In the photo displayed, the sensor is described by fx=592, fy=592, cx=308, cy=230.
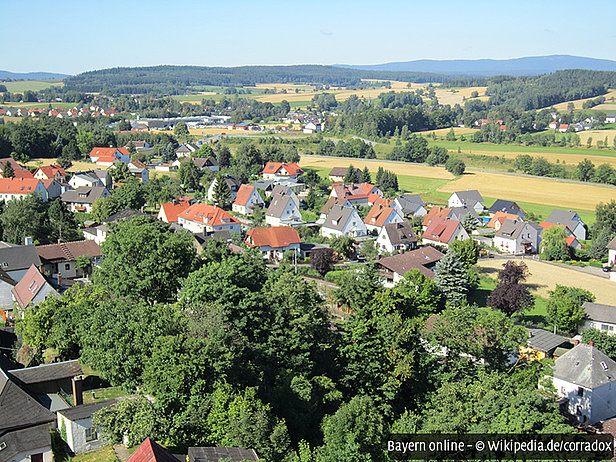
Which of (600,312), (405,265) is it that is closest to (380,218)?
(405,265)

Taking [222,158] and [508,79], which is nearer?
[222,158]

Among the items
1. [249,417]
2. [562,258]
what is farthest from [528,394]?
[562,258]

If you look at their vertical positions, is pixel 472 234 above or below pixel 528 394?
below

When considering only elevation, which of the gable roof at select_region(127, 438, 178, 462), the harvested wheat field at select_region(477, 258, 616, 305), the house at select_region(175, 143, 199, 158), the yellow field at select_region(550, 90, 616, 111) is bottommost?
the harvested wheat field at select_region(477, 258, 616, 305)

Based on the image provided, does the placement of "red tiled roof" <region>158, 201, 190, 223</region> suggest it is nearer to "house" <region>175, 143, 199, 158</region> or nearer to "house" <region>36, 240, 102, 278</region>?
"house" <region>36, 240, 102, 278</region>

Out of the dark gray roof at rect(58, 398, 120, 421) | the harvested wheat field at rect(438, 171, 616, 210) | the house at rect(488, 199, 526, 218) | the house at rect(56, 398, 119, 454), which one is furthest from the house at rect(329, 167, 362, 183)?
the house at rect(56, 398, 119, 454)

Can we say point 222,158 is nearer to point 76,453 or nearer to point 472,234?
point 472,234
